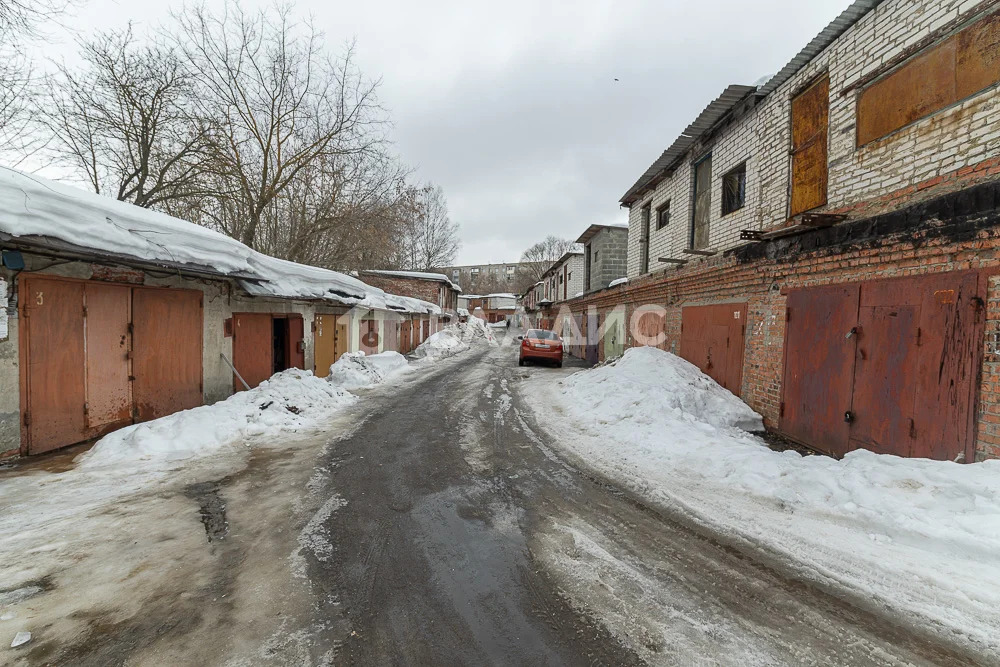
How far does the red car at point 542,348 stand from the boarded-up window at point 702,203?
7.32m

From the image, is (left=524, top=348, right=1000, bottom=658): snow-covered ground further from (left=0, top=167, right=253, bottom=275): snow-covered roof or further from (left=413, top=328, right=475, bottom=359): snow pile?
(left=413, top=328, right=475, bottom=359): snow pile

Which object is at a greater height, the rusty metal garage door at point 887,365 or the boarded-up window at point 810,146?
the boarded-up window at point 810,146

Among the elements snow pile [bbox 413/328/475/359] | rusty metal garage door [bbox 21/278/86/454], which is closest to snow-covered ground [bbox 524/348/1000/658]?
rusty metal garage door [bbox 21/278/86/454]

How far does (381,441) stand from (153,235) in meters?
4.69

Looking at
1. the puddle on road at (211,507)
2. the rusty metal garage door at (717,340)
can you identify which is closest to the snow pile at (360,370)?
the puddle on road at (211,507)

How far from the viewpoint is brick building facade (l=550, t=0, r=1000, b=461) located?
399cm

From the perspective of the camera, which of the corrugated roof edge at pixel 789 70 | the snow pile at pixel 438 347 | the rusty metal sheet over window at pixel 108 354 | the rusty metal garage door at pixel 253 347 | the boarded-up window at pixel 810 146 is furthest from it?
the snow pile at pixel 438 347

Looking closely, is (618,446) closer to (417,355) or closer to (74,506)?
(74,506)

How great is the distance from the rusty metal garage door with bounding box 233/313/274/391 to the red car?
9.57m

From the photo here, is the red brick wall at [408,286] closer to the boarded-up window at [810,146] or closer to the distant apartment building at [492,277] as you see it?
the boarded-up window at [810,146]

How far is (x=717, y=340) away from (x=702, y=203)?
3665 millimetres

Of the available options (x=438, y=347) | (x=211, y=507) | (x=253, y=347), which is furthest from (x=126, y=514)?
(x=438, y=347)

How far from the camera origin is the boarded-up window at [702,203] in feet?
31.1

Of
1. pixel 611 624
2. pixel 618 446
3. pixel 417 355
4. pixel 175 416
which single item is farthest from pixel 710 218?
pixel 417 355
